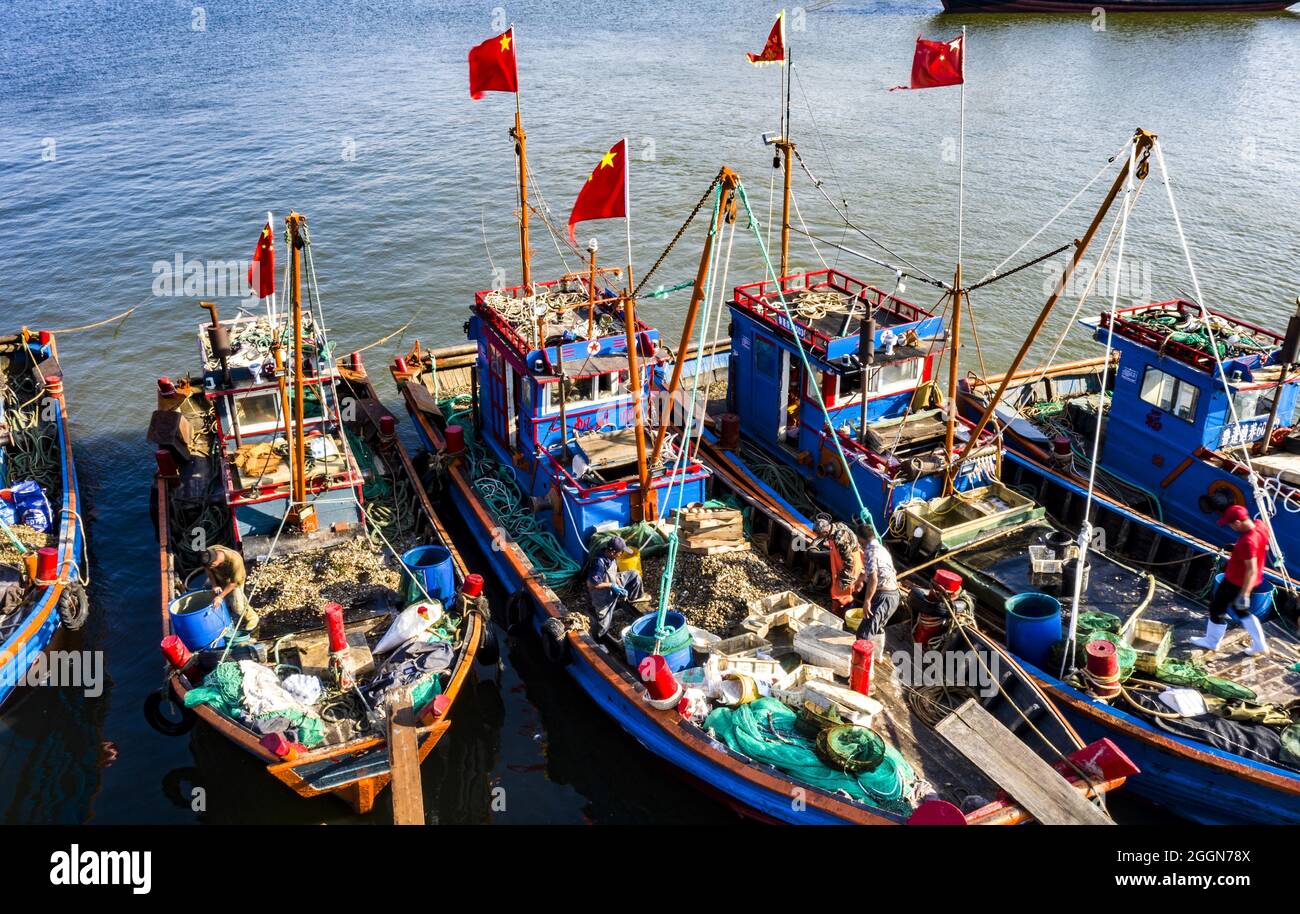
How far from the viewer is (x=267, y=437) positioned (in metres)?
17.3

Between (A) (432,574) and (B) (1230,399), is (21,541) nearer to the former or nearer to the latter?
(A) (432,574)

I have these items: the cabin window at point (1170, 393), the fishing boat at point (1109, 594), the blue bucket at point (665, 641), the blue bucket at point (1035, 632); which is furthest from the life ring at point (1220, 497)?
the blue bucket at point (665, 641)

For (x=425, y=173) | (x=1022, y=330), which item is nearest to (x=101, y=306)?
(x=425, y=173)

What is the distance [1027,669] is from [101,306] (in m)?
29.5

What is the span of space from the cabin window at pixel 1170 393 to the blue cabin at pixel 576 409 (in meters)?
7.75

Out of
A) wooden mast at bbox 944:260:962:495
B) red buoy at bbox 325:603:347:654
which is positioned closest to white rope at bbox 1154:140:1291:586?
wooden mast at bbox 944:260:962:495

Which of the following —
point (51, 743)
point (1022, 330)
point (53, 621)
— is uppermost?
point (1022, 330)

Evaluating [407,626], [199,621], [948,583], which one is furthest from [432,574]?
[948,583]

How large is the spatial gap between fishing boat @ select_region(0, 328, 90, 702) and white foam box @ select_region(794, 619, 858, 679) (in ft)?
36.4

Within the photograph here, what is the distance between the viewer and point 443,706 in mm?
12602

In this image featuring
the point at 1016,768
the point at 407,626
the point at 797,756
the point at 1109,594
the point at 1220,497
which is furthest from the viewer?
the point at 1220,497

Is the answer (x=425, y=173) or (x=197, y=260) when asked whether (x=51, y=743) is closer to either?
(x=197, y=260)

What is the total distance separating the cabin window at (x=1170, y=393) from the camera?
16969mm

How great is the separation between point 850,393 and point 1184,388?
5.32 m
